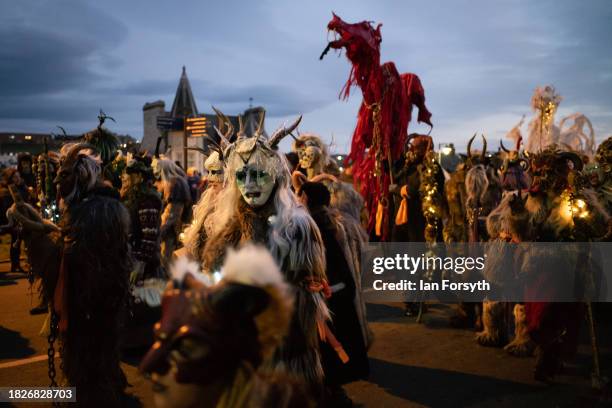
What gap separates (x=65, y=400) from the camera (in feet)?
12.3

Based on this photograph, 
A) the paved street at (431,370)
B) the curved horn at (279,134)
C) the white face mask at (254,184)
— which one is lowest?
the paved street at (431,370)

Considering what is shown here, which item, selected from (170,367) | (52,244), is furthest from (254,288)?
(52,244)

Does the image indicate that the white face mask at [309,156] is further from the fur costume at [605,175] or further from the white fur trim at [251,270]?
the white fur trim at [251,270]

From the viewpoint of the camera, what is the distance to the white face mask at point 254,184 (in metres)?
3.07

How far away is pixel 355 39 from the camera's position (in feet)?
23.6

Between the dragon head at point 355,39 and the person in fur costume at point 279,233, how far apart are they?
14.5 ft

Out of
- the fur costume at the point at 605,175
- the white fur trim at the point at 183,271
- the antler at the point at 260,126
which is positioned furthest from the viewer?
the fur costume at the point at 605,175

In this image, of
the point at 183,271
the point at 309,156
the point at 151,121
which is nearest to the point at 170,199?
the point at 309,156

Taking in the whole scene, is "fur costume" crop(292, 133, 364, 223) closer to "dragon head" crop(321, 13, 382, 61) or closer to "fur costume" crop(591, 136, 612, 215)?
"dragon head" crop(321, 13, 382, 61)

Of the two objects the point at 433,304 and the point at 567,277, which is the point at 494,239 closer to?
the point at 567,277

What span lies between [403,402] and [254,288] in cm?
363

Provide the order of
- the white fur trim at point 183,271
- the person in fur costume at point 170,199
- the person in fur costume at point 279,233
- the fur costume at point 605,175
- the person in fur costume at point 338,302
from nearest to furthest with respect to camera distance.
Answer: the white fur trim at point 183,271 < the person in fur costume at point 279,233 < the person in fur costume at point 338,302 < the fur costume at point 605,175 < the person in fur costume at point 170,199

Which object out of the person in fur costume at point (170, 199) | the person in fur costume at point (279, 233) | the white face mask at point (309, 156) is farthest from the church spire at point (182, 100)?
the person in fur costume at point (279, 233)

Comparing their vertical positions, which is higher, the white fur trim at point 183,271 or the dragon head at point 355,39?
the dragon head at point 355,39
